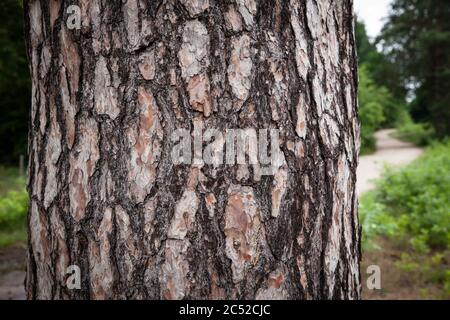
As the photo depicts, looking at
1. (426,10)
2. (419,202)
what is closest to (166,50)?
(419,202)

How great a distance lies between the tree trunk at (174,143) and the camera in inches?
47.6

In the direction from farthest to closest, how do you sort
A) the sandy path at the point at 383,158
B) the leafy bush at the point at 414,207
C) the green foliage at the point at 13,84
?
the sandy path at the point at 383,158 < the green foliage at the point at 13,84 < the leafy bush at the point at 414,207

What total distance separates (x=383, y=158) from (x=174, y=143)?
17.5 metres

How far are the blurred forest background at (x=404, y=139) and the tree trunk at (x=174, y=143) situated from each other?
160 centimetres

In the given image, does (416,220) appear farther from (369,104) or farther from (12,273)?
(369,104)

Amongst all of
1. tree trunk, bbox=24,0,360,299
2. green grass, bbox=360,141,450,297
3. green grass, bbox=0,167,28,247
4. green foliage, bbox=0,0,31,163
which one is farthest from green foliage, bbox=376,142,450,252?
green foliage, bbox=0,0,31,163

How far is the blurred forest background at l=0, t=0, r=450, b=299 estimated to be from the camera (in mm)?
5422

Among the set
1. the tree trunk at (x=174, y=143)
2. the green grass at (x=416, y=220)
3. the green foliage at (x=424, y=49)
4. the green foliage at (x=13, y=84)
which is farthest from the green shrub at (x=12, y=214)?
the green foliage at (x=424, y=49)

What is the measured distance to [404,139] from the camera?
24906mm

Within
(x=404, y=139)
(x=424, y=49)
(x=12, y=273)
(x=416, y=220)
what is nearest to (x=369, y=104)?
(x=424, y=49)

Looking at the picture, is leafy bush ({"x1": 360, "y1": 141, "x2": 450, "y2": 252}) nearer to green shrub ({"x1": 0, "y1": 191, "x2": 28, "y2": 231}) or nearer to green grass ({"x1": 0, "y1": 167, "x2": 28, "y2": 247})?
green grass ({"x1": 0, "y1": 167, "x2": 28, "y2": 247})

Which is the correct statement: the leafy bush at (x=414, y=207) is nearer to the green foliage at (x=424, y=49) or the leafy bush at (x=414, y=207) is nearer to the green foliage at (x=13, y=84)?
the green foliage at (x=13, y=84)

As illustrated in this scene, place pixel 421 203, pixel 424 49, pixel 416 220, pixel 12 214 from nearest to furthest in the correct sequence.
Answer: pixel 416 220, pixel 421 203, pixel 12 214, pixel 424 49
